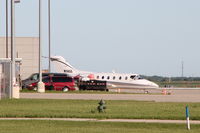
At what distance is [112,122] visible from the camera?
26203 mm

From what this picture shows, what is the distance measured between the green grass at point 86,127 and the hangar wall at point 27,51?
5348 cm

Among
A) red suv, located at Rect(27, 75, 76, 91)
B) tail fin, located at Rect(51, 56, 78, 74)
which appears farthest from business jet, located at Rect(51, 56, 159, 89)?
red suv, located at Rect(27, 75, 76, 91)

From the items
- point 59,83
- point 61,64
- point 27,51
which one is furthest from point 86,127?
point 61,64

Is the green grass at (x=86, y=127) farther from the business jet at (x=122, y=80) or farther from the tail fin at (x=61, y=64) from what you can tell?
the tail fin at (x=61, y=64)

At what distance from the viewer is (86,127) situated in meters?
24.3

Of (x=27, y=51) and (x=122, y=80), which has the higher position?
(x=27, y=51)

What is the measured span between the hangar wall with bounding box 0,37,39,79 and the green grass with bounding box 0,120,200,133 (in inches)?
2106

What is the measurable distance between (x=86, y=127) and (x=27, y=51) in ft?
184

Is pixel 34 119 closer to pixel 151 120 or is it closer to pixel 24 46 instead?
pixel 151 120

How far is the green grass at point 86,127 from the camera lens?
23.0 meters

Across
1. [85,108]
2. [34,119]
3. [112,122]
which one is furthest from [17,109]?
[112,122]

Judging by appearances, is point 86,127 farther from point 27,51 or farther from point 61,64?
point 61,64

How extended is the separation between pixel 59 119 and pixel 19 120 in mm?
1596

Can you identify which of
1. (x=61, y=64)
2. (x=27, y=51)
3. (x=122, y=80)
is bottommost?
(x=122, y=80)
